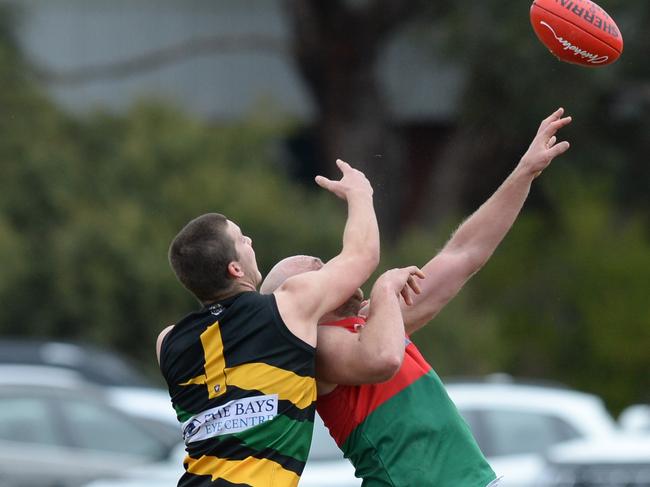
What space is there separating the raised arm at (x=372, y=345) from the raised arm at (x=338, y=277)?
0.36 feet

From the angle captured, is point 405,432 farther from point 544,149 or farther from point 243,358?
point 544,149

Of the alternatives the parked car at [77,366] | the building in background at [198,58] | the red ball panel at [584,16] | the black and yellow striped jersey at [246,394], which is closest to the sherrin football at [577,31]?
the red ball panel at [584,16]

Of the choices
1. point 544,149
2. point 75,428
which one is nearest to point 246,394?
point 544,149

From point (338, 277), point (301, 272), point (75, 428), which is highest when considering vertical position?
point (75, 428)

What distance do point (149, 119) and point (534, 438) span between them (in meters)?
8.56

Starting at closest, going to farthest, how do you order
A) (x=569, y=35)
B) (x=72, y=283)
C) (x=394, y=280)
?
1. (x=394, y=280)
2. (x=569, y=35)
3. (x=72, y=283)

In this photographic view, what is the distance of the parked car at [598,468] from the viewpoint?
8.86m

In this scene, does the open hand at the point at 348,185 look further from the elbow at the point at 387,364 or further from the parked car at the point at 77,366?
the parked car at the point at 77,366

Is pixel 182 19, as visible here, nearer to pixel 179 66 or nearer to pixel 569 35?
pixel 179 66

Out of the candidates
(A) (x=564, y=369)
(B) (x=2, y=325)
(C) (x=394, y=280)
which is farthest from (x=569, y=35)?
(A) (x=564, y=369)

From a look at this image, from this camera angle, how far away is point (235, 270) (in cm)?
512

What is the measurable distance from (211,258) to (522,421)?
23.2ft

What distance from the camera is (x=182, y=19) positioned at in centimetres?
2527

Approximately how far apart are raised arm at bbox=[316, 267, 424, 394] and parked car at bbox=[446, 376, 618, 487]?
6305 mm
